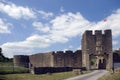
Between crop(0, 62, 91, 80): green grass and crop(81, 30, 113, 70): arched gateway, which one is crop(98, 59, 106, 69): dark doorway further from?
crop(0, 62, 91, 80): green grass

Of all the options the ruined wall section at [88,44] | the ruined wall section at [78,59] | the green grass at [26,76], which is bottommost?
the green grass at [26,76]

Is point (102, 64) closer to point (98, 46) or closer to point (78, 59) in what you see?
point (98, 46)

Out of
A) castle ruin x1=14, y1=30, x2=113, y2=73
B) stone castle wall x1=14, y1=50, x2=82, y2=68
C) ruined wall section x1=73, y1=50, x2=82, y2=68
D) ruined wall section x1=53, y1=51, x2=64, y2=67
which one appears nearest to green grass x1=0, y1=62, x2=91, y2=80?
castle ruin x1=14, y1=30, x2=113, y2=73

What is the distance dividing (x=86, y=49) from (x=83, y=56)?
1.86 meters

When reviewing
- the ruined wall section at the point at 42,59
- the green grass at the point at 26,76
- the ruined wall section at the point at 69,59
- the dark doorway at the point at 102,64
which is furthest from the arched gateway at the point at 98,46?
the green grass at the point at 26,76

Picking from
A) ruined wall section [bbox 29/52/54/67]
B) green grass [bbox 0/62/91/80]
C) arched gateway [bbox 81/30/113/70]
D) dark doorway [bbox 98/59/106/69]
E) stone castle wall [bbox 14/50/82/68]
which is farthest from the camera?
ruined wall section [bbox 29/52/54/67]

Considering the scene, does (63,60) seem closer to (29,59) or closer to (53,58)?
(53,58)

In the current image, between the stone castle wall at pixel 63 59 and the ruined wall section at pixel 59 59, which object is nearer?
the stone castle wall at pixel 63 59

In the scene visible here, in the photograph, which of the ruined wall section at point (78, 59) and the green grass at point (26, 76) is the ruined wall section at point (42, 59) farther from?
the green grass at point (26, 76)

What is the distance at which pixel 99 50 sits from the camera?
50.8m

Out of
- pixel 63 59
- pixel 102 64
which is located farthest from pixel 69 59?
pixel 102 64

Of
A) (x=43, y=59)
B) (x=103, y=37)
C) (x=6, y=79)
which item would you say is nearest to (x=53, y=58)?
(x=43, y=59)

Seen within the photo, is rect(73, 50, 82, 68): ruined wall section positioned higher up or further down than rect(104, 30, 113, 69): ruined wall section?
further down

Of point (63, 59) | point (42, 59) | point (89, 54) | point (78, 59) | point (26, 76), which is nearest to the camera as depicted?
point (26, 76)
